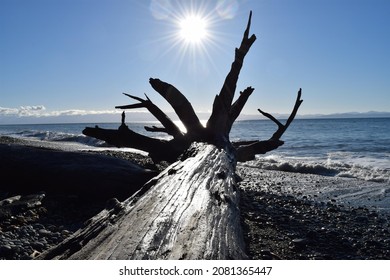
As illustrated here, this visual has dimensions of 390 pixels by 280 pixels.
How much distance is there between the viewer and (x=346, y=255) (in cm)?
328

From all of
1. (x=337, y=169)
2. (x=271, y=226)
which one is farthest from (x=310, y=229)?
(x=337, y=169)

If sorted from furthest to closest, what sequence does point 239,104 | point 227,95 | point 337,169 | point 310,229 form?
point 337,169 < point 239,104 < point 227,95 < point 310,229

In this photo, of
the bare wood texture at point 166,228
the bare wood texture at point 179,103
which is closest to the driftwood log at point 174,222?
the bare wood texture at point 166,228

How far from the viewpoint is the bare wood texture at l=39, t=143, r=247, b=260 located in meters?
1.79

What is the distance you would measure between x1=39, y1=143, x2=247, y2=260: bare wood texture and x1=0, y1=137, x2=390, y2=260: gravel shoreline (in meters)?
0.82

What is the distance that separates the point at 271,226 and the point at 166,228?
2318 mm

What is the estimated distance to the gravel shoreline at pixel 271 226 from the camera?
3199mm

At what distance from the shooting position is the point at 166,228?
2000mm

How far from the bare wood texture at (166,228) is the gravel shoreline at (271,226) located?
819mm

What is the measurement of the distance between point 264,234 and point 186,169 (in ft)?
3.87

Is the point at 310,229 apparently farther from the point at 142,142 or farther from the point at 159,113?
the point at 159,113

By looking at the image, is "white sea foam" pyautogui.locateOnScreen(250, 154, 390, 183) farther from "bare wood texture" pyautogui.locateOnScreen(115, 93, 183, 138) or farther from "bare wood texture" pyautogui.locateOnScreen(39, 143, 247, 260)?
"bare wood texture" pyautogui.locateOnScreen(39, 143, 247, 260)

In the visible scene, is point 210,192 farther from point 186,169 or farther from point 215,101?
point 215,101
